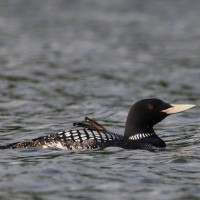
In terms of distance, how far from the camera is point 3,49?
1970 centimetres

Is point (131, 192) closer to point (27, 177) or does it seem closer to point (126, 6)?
point (27, 177)

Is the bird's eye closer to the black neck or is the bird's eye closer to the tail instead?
the black neck

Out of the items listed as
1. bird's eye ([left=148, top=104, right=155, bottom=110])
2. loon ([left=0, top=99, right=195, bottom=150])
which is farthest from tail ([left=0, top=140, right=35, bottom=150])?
bird's eye ([left=148, top=104, right=155, bottom=110])

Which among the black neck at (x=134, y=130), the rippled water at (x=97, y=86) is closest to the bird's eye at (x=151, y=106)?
the black neck at (x=134, y=130)

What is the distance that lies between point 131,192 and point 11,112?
565cm

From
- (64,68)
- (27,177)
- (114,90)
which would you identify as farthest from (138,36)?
(27,177)

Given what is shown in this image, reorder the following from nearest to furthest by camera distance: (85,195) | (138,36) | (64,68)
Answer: (85,195)
(64,68)
(138,36)

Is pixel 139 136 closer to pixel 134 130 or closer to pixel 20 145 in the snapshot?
pixel 134 130

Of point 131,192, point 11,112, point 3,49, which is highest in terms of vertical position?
point 3,49

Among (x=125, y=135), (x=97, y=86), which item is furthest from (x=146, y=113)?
(x=97, y=86)

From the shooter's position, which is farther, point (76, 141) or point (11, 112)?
point (11, 112)

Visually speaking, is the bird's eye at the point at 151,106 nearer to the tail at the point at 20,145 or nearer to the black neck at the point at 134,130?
the black neck at the point at 134,130

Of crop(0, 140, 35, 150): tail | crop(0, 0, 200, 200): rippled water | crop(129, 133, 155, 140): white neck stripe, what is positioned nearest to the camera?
crop(0, 0, 200, 200): rippled water

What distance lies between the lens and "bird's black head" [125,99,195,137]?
34.7 ft
